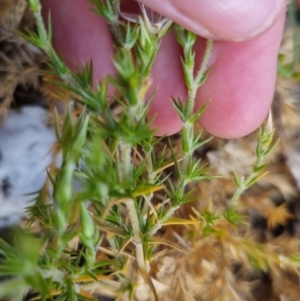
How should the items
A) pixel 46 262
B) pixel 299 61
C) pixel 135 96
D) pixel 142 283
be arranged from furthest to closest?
pixel 299 61
pixel 142 283
pixel 46 262
pixel 135 96

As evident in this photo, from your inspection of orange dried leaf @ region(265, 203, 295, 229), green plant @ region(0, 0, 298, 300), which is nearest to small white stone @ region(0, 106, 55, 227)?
green plant @ region(0, 0, 298, 300)

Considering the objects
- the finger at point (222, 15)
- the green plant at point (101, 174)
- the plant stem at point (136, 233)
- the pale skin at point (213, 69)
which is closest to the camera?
the green plant at point (101, 174)

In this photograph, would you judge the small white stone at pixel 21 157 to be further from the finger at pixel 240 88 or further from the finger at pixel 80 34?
the finger at pixel 240 88

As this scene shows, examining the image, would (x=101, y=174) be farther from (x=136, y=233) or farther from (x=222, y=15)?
(x=222, y=15)

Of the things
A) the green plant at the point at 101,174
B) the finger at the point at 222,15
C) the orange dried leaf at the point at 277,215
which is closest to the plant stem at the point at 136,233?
the green plant at the point at 101,174

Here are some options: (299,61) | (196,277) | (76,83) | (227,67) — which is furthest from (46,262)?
(299,61)

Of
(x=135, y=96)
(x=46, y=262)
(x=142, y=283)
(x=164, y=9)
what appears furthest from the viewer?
(x=142, y=283)

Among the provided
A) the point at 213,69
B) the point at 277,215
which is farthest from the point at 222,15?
the point at 277,215

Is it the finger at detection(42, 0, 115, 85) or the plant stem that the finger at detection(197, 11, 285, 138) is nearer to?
the finger at detection(42, 0, 115, 85)

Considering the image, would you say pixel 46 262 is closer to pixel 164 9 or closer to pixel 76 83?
pixel 76 83
